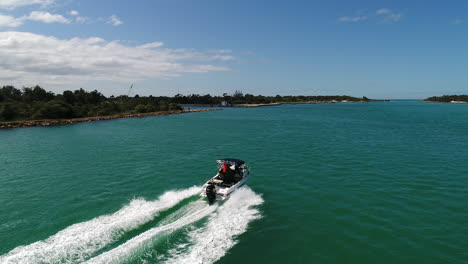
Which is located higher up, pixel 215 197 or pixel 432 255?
pixel 215 197

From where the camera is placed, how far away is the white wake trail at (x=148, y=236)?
43.6 ft

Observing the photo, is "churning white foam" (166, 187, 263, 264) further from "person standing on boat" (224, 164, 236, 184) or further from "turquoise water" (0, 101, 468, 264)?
"person standing on boat" (224, 164, 236, 184)

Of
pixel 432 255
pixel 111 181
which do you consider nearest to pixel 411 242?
pixel 432 255

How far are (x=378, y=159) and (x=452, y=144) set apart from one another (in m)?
21.8

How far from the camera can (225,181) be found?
22609mm

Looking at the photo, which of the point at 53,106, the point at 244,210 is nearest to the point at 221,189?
the point at 244,210

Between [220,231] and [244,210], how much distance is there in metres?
3.80

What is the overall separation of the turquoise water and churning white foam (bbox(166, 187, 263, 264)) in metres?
0.08

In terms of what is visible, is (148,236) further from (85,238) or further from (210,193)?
(210,193)

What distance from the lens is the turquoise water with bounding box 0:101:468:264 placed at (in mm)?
14758

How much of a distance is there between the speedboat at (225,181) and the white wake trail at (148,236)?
0.96 meters

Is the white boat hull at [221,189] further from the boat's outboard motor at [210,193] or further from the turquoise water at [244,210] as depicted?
the turquoise water at [244,210]

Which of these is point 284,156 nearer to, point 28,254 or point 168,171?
point 168,171

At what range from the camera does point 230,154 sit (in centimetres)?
3981
